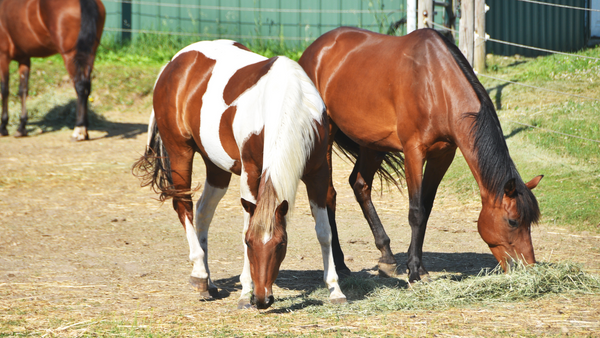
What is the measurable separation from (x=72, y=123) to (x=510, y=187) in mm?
9120

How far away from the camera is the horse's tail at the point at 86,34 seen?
31.4 ft

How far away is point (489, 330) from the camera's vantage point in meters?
3.14

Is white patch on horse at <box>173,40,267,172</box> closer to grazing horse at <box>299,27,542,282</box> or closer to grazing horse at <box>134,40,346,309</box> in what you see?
grazing horse at <box>134,40,346,309</box>

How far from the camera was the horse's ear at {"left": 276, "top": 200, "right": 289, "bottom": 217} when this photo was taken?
10.5 feet

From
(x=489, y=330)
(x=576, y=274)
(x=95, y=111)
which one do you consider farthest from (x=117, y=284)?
(x=95, y=111)

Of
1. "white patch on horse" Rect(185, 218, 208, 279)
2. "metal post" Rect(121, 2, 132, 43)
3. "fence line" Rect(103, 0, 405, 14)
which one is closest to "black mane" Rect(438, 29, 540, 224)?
"white patch on horse" Rect(185, 218, 208, 279)

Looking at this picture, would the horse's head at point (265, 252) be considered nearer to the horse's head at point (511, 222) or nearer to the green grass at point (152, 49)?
the horse's head at point (511, 222)

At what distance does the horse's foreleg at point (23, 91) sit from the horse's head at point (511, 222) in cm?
858

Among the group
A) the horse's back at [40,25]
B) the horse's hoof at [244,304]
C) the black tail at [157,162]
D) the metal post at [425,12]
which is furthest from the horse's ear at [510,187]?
the horse's back at [40,25]

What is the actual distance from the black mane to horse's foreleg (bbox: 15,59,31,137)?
840 cm

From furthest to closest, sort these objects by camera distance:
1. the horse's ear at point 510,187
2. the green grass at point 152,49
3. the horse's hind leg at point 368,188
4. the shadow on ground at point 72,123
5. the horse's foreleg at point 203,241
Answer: the green grass at point 152,49 < the shadow on ground at point 72,123 < the horse's hind leg at point 368,188 < the horse's foreleg at point 203,241 < the horse's ear at point 510,187

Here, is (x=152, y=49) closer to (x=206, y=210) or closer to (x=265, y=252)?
(x=206, y=210)

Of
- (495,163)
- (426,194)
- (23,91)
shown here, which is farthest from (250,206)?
(23,91)

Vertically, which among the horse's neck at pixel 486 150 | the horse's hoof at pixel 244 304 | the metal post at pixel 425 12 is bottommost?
the horse's hoof at pixel 244 304
